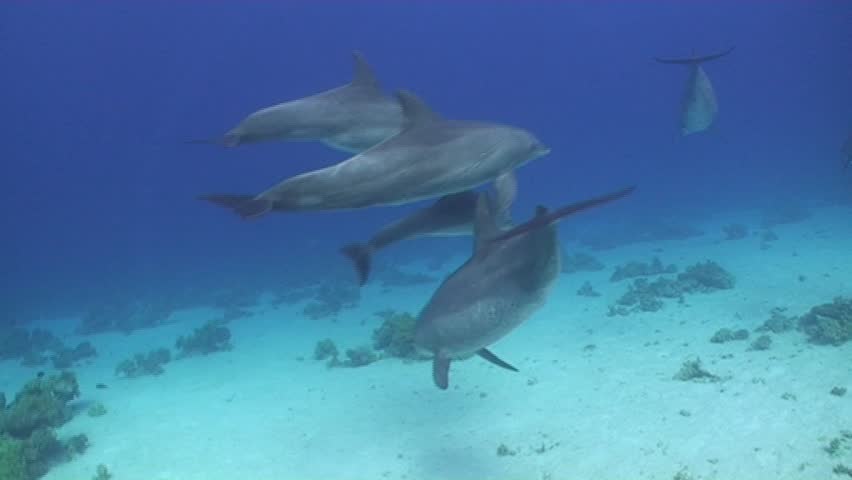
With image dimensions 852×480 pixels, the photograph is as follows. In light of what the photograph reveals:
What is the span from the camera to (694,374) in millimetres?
9523

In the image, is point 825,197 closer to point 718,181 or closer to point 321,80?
point 718,181

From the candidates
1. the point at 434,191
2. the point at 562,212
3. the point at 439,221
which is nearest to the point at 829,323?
the point at 439,221

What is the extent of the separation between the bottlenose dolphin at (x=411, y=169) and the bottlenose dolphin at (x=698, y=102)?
571cm

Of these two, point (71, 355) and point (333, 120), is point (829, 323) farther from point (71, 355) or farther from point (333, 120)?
point (71, 355)

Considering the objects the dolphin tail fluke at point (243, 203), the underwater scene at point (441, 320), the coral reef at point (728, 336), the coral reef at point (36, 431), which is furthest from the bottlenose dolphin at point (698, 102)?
the coral reef at point (36, 431)

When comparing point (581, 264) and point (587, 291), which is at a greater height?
point (587, 291)

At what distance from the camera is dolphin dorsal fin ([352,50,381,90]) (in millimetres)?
5668

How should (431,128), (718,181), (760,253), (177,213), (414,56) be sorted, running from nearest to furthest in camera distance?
(431,128) < (760,253) < (718,181) < (177,213) < (414,56)

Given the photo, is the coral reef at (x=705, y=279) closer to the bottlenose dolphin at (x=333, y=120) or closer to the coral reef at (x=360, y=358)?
the coral reef at (x=360, y=358)

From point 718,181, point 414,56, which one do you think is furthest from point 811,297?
point 414,56

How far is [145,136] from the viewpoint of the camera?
340ft

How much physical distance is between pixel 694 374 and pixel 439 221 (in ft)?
21.8

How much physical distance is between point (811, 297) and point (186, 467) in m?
14.1

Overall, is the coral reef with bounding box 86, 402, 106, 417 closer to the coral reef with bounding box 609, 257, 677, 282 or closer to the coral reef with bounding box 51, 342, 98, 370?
the coral reef with bounding box 51, 342, 98, 370
